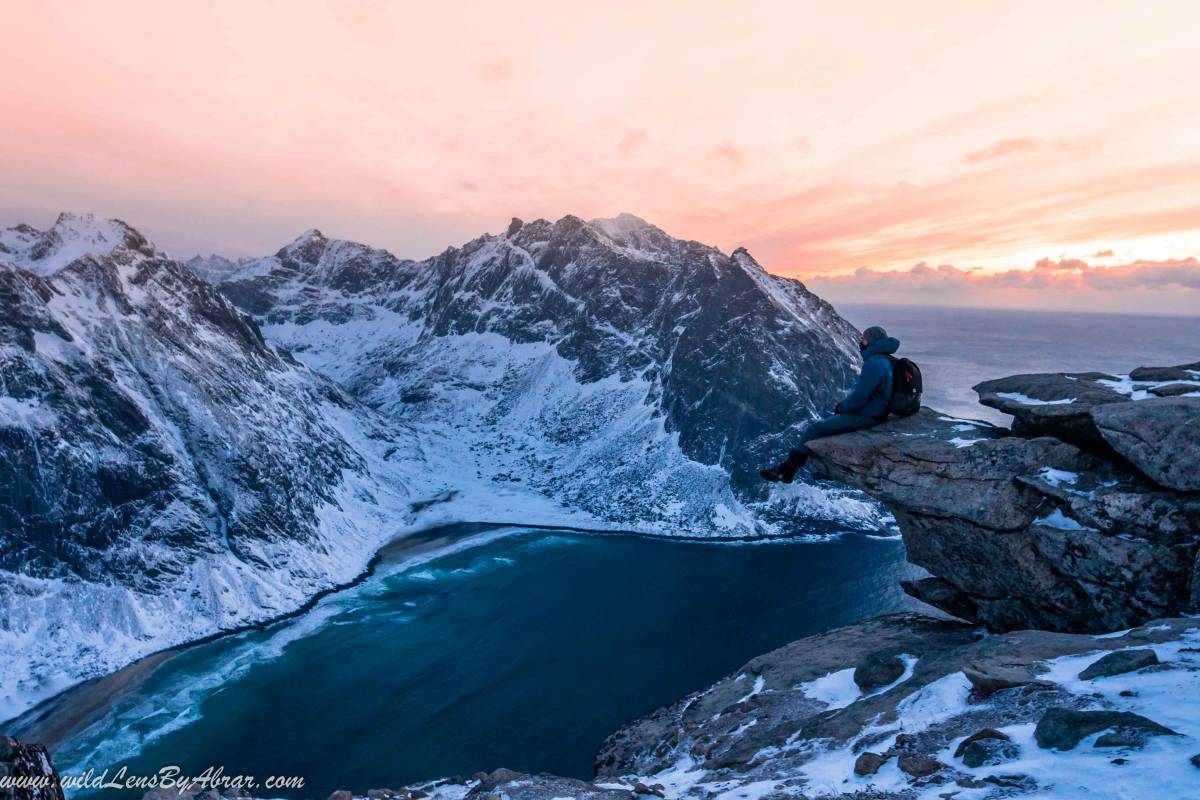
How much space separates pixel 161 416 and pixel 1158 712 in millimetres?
111129

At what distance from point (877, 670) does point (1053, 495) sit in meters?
7.99

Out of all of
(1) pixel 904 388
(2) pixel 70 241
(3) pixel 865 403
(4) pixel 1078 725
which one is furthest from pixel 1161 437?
(2) pixel 70 241

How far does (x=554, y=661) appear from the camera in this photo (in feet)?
216

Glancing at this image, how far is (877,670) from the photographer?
20.1 metres

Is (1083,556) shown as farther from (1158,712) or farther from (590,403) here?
(590,403)

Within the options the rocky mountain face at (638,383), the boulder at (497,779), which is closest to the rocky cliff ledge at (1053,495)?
the boulder at (497,779)

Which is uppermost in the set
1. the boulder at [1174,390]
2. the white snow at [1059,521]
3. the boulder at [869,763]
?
the boulder at [1174,390]

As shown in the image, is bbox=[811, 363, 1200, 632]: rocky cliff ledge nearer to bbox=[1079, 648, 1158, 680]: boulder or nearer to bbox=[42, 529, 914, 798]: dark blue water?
bbox=[1079, 648, 1158, 680]: boulder

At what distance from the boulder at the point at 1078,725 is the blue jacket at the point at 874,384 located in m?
11.8

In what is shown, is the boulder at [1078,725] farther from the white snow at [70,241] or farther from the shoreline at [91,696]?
the white snow at [70,241]

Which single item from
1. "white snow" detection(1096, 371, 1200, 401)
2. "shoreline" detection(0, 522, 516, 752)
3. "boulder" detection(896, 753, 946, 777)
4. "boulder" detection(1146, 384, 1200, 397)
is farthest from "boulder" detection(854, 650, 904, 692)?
"shoreline" detection(0, 522, 516, 752)

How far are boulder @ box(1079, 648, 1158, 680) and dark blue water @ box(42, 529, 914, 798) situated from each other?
139 ft

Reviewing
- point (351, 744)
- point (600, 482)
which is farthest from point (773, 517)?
point (351, 744)

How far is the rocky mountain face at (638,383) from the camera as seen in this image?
410 feet
